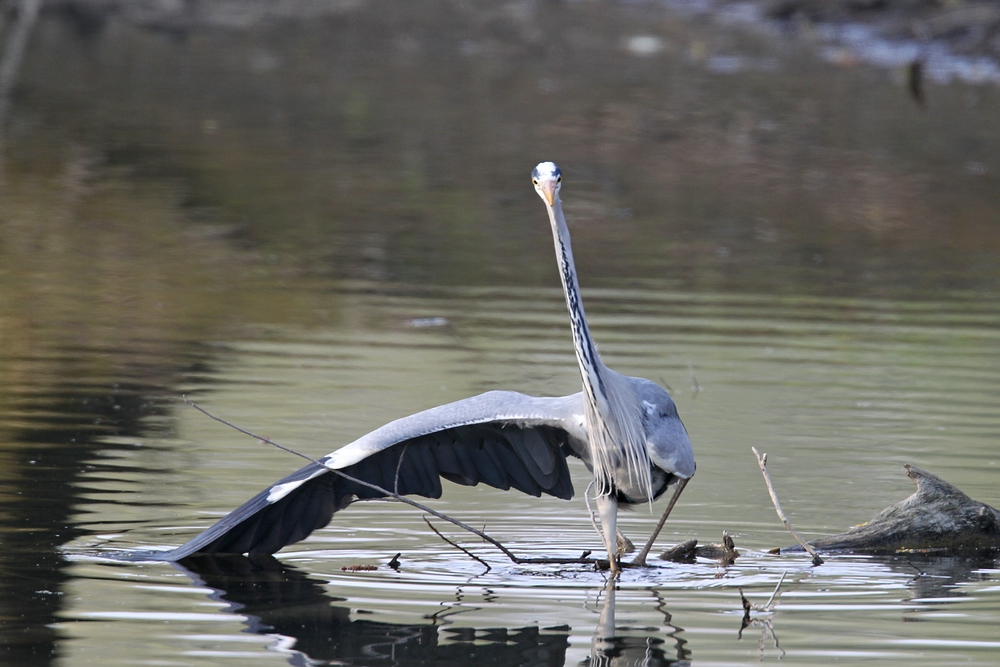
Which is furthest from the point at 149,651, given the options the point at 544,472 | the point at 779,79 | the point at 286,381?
the point at 779,79

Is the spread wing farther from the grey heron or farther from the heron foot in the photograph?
the heron foot

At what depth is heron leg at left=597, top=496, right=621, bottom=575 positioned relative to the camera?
611 cm

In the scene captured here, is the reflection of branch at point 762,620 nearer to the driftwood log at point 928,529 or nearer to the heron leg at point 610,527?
the heron leg at point 610,527

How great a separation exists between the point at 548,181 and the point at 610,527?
54.5 inches

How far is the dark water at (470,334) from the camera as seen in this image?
5609 mm

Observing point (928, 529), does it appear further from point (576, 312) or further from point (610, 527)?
point (576, 312)

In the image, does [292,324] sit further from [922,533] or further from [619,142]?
[619,142]

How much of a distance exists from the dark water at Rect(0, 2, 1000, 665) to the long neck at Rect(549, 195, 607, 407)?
0.79 m

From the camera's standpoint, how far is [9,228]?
42.5ft

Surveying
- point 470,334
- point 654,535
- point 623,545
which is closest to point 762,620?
point 654,535

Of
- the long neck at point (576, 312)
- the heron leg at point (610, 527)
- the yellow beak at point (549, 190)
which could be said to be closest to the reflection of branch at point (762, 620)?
the heron leg at point (610, 527)

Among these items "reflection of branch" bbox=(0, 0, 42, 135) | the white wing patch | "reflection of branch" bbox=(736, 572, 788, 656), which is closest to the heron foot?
"reflection of branch" bbox=(736, 572, 788, 656)

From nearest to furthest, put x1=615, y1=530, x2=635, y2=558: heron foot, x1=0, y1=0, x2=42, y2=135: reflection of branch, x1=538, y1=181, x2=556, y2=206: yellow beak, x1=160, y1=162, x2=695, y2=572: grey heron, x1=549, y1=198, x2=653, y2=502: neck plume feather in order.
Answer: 1. x1=538, y1=181, x2=556, y2=206: yellow beak
2. x1=549, y1=198, x2=653, y2=502: neck plume feather
3. x1=160, y1=162, x2=695, y2=572: grey heron
4. x1=615, y1=530, x2=635, y2=558: heron foot
5. x1=0, y1=0, x2=42, y2=135: reflection of branch

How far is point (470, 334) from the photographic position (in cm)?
1009
